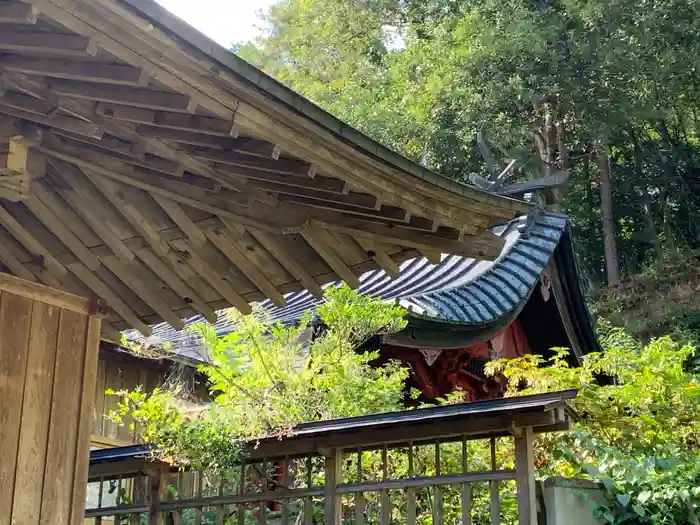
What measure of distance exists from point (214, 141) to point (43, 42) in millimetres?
645

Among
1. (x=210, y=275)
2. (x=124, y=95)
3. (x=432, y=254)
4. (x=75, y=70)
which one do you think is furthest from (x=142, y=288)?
(x=75, y=70)

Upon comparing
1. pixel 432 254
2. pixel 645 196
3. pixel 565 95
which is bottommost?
pixel 432 254

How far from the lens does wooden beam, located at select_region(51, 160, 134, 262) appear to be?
115 inches

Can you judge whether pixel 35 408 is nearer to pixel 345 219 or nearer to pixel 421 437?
pixel 345 219

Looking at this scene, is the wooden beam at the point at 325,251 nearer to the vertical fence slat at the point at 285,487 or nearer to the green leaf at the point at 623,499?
the vertical fence slat at the point at 285,487

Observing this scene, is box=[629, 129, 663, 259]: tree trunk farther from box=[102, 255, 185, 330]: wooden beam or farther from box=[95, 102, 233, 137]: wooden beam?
box=[95, 102, 233, 137]: wooden beam

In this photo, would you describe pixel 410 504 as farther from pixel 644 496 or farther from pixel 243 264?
pixel 243 264

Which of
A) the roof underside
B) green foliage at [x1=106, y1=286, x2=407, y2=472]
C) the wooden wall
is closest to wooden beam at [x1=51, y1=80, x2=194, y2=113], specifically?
the wooden wall

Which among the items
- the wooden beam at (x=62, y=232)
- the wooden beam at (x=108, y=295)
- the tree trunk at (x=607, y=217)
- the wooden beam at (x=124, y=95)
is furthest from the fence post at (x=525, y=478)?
the tree trunk at (x=607, y=217)

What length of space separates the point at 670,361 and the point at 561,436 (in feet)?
6.81

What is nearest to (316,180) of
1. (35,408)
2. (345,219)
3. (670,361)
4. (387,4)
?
(345,219)

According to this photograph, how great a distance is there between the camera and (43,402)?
316 centimetres

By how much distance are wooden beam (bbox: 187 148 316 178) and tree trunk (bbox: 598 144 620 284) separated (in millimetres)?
18156

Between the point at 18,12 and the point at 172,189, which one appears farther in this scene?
the point at 172,189
